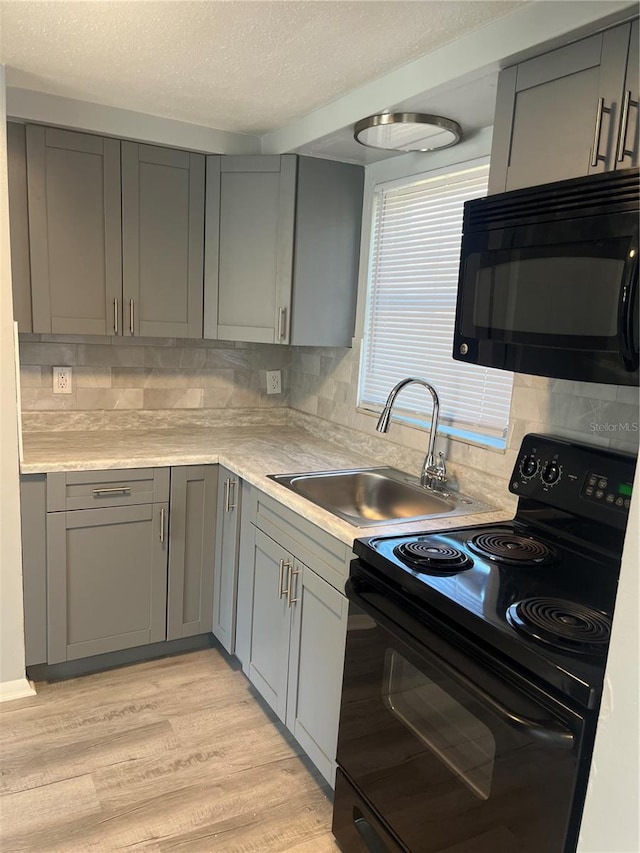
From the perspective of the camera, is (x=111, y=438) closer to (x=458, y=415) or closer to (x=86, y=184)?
(x=86, y=184)

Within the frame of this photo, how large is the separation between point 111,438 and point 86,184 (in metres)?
1.06

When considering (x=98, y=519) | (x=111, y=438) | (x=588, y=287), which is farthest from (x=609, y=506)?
(x=111, y=438)

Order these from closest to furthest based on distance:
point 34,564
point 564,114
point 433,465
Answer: point 564,114, point 433,465, point 34,564

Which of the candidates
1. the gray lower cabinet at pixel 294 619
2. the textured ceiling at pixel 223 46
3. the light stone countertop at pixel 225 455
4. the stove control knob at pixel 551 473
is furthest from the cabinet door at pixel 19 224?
the stove control knob at pixel 551 473

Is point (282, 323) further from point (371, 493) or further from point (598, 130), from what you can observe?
point (598, 130)

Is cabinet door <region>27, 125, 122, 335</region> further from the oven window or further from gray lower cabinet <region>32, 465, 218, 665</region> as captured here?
the oven window

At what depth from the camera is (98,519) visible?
8.10ft

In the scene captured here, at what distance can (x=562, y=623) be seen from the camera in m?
1.25

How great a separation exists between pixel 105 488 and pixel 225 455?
49cm

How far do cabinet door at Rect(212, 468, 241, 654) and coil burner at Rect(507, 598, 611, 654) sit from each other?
1.43 metres

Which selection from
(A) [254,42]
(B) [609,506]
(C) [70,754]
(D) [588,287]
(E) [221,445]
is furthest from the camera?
(E) [221,445]

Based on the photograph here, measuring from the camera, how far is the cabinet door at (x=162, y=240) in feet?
8.70

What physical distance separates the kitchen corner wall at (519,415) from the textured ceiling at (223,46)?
101 centimetres

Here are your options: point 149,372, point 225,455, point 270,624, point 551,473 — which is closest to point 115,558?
point 225,455
